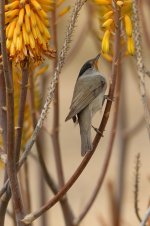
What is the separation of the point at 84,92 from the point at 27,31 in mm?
835

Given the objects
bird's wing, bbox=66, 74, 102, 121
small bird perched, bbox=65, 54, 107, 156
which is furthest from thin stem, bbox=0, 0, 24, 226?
bird's wing, bbox=66, 74, 102, 121

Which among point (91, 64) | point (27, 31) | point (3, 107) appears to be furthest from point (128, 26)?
point (91, 64)

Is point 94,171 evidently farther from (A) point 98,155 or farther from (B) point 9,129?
(B) point 9,129

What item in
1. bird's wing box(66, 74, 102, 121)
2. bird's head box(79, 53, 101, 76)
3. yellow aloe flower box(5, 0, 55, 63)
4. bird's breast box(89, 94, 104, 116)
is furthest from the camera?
bird's head box(79, 53, 101, 76)

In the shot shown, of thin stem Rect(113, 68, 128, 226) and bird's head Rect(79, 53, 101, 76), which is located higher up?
bird's head Rect(79, 53, 101, 76)

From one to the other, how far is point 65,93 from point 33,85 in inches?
398

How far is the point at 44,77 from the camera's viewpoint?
4.23 m

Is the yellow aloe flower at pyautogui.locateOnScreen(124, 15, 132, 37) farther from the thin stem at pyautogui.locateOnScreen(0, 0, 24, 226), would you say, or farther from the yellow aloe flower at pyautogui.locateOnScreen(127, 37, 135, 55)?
the thin stem at pyautogui.locateOnScreen(0, 0, 24, 226)

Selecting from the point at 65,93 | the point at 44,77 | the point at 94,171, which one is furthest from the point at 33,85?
the point at 65,93

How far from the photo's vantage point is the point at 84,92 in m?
3.59

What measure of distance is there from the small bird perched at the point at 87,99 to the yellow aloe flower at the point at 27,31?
565mm

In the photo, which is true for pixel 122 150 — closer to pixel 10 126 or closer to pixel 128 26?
pixel 128 26

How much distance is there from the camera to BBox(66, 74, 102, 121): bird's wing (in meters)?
3.43

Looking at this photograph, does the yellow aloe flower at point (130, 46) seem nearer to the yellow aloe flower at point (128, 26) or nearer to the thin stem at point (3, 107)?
the yellow aloe flower at point (128, 26)
